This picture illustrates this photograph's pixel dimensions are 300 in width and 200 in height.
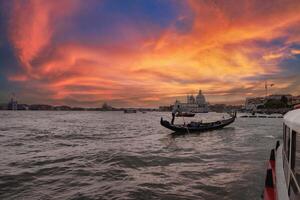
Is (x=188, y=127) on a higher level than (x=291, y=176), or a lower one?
lower

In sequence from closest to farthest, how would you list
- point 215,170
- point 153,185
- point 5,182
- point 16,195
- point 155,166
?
point 16,195 → point 153,185 → point 5,182 → point 215,170 → point 155,166

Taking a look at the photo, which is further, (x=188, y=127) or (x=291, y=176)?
(x=188, y=127)

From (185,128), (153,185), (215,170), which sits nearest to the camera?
(153,185)

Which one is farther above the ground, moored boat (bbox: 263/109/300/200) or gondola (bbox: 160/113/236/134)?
moored boat (bbox: 263/109/300/200)

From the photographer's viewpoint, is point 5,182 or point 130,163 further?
point 130,163

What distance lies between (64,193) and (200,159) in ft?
35.6

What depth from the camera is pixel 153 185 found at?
12.3 metres

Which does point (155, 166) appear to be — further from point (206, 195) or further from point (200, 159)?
point (206, 195)

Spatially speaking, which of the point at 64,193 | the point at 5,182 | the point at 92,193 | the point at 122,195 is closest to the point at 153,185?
the point at 122,195

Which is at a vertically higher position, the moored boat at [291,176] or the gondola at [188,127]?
the moored boat at [291,176]

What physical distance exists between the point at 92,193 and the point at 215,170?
7454 millimetres

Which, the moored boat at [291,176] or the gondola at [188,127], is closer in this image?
the moored boat at [291,176]

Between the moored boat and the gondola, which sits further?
the gondola

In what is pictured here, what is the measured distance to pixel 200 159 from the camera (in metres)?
19.2
